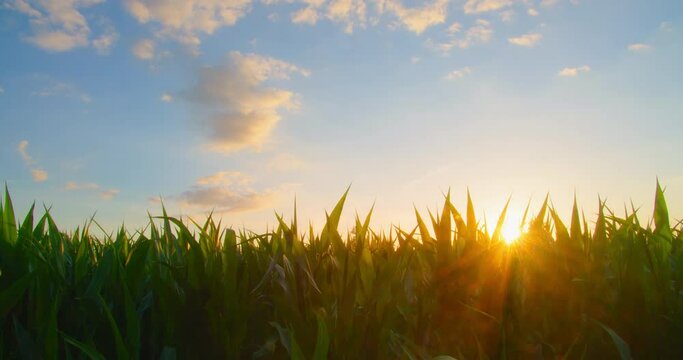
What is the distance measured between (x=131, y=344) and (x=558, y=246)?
201cm

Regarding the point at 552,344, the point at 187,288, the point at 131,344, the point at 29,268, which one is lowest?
the point at 552,344

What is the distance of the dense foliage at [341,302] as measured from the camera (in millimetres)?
1908

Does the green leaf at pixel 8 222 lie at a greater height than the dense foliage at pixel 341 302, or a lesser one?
greater

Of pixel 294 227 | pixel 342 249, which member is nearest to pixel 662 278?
pixel 342 249

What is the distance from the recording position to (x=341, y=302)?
2.03 metres

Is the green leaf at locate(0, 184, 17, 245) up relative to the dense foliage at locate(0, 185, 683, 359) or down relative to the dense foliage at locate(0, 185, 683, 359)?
up

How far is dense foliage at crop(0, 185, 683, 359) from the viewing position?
1.91 metres

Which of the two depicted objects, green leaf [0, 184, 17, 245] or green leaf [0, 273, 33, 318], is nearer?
green leaf [0, 273, 33, 318]

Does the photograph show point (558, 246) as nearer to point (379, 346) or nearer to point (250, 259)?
point (379, 346)

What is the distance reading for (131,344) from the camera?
1.91 m

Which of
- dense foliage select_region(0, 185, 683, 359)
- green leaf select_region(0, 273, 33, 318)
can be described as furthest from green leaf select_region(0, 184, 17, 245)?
green leaf select_region(0, 273, 33, 318)

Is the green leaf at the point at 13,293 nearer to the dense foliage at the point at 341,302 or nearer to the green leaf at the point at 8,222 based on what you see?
the dense foliage at the point at 341,302

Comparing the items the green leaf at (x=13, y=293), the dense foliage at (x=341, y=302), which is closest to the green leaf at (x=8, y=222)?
the dense foliage at (x=341, y=302)

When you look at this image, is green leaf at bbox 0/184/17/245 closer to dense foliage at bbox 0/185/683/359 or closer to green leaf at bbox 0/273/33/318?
dense foliage at bbox 0/185/683/359
